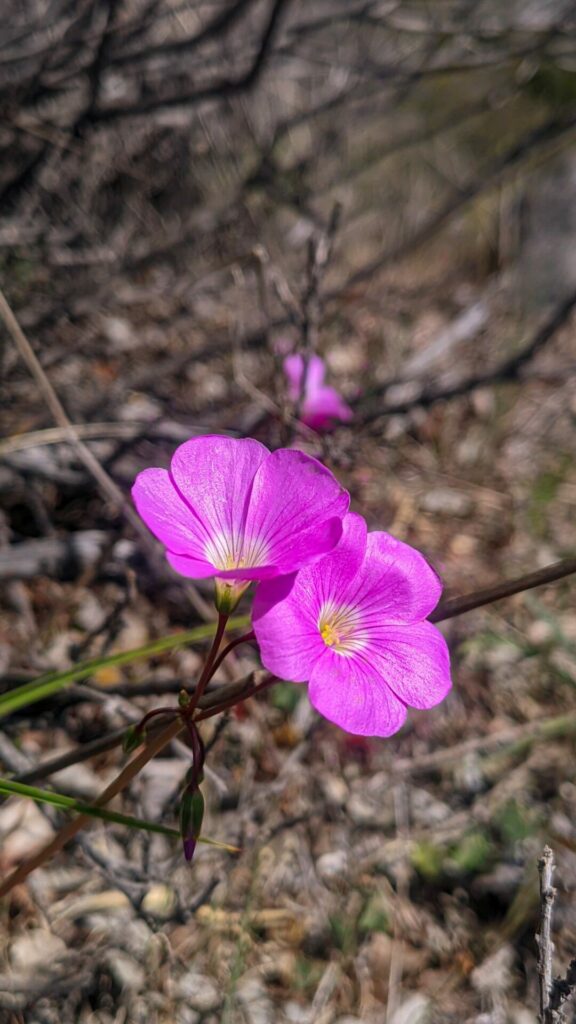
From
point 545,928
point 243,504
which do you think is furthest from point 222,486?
point 545,928

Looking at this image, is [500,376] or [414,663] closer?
[414,663]

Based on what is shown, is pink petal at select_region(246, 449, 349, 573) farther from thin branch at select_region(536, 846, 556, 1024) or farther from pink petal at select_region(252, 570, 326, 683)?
thin branch at select_region(536, 846, 556, 1024)

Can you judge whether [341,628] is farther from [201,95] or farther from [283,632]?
[201,95]

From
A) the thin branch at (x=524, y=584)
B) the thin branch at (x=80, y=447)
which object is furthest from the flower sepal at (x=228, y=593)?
the thin branch at (x=80, y=447)

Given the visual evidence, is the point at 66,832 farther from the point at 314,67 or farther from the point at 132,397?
the point at 314,67

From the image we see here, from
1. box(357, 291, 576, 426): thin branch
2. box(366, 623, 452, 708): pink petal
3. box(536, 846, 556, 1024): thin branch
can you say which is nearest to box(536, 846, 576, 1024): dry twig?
box(536, 846, 556, 1024): thin branch

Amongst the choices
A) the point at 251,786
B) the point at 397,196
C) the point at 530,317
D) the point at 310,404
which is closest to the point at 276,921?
the point at 251,786
